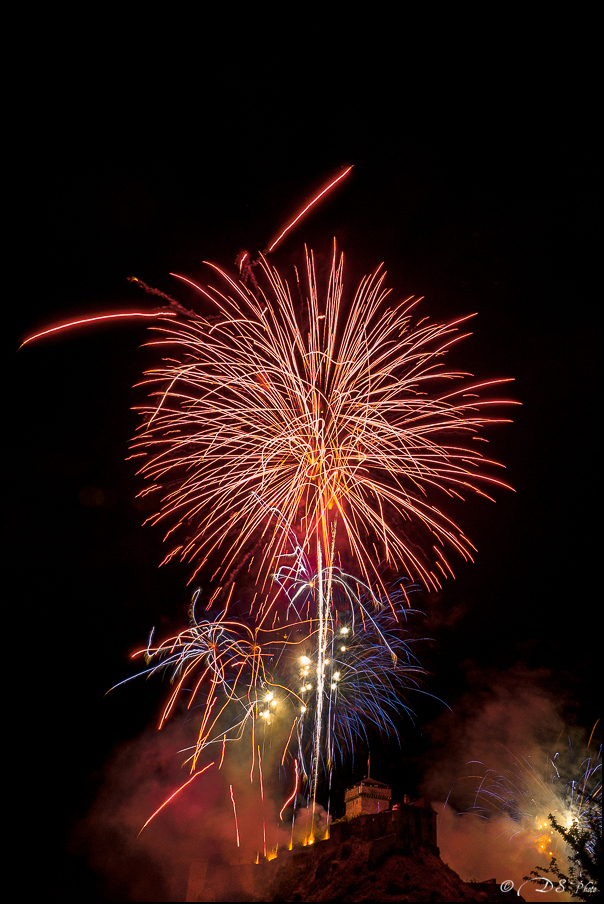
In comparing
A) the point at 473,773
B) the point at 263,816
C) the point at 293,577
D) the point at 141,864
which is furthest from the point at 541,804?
the point at 293,577

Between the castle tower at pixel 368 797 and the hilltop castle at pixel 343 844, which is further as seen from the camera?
the castle tower at pixel 368 797

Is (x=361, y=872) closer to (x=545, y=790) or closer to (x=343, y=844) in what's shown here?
(x=343, y=844)

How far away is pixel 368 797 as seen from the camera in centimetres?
2375

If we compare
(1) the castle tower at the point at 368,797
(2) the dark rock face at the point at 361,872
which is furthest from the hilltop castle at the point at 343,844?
(1) the castle tower at the point at 368,797

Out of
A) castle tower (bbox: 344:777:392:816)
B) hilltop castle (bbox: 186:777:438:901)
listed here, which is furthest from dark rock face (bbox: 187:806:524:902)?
castle tower (bbox: 344:777:392:816)

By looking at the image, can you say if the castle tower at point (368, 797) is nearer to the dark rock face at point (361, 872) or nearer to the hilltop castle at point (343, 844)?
the hilltop castle at point (343, 844)

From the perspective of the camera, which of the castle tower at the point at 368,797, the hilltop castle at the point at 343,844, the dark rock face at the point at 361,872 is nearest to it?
the dark rock face at the point at 361,872

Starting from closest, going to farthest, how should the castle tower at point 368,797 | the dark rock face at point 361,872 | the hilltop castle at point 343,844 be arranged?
the dark rock face at point 361,872
the hilltop castle at point 343,844
the castle tower at point 368,797

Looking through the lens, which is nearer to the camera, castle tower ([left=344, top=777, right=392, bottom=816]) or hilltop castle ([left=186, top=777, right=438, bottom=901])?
hilltop castle ([left=186, top=777, right=438, bottom=901])

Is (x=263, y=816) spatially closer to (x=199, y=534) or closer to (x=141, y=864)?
(x=141, y=864)

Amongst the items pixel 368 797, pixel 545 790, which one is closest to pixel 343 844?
pixel 368 797

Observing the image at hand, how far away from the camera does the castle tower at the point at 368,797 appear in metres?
23.5

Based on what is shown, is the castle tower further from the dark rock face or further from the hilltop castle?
the dark rock face

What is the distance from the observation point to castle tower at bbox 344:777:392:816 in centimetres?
2355
